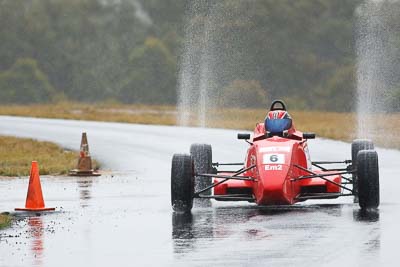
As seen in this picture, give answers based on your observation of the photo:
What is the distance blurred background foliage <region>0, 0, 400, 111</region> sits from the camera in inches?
3132

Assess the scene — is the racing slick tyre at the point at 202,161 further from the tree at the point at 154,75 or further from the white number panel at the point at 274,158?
the tree at the point at 154,75

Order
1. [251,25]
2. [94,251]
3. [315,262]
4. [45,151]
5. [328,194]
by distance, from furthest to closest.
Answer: [251,25] → [45,151] → [328,194] → [94,251] → [315,262]

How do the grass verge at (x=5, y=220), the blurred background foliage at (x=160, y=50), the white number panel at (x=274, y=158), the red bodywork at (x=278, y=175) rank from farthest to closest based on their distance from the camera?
the blurred background foliage at (x=160, y=50) → the white number panel at (x=274, y=158) → the red bodywork at (x=278, y=175) → the grass verge at (x=5, y=220)

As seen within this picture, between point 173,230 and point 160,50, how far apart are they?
241ft

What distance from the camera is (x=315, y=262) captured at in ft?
41.0

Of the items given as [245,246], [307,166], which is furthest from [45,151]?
[245,246]

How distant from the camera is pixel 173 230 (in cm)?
1577

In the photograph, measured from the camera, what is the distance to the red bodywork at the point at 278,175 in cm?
1728

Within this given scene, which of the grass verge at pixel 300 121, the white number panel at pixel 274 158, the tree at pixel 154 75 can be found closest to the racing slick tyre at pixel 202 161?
the white number panel at pixel 274 158

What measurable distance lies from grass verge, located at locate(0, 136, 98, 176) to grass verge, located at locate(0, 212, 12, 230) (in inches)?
369

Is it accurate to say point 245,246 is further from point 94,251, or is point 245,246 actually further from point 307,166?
point 307,166

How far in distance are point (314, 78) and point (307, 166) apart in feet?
214

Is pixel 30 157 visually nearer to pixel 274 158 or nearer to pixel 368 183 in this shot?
pixel 274 158

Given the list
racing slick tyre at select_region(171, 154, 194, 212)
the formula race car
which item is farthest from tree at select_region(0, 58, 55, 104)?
racing slick tyre at select_region(171, 154, 194, 212)
